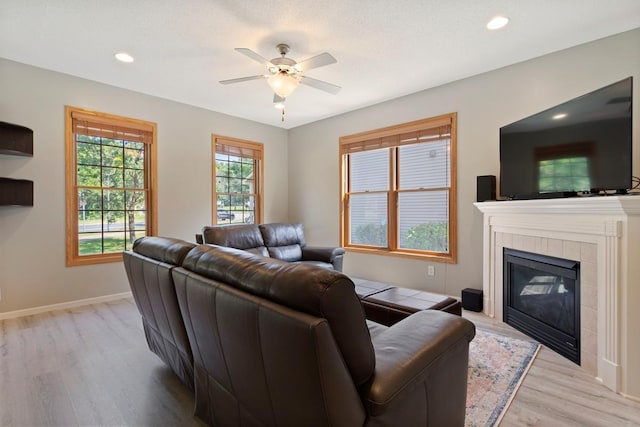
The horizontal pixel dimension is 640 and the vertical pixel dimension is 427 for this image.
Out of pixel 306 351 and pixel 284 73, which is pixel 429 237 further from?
pixel 306 351

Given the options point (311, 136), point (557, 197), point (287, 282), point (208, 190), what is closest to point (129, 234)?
point (208, 190)

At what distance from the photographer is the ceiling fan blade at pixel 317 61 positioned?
8.21ft

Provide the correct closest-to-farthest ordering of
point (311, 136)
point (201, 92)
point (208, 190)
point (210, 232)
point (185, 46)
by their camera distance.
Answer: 1. point (185, 46)
2. point (210, 232)
3. point (201, 92)
4. point (208, 190)
5. point (311, 136)

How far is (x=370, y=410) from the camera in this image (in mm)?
976

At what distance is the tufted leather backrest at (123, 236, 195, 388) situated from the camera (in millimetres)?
1696

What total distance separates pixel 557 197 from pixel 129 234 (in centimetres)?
482

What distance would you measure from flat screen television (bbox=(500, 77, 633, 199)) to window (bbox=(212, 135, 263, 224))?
393 cm

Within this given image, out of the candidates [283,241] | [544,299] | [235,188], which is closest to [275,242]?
[283,241]

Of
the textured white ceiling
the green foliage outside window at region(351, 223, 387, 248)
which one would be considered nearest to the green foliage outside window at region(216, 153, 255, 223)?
the textured white ceiling

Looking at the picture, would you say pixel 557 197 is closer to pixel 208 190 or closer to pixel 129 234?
pixel 208 190

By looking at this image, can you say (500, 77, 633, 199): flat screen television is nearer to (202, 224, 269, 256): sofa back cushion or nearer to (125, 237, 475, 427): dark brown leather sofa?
(125, 237, 475, 427): dark brown leather sofa

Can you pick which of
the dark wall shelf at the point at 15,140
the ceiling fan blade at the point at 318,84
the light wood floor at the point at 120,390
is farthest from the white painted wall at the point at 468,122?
the dark wall shelf at the point at 15,140

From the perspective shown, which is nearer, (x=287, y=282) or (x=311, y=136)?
(x=287, y=282)

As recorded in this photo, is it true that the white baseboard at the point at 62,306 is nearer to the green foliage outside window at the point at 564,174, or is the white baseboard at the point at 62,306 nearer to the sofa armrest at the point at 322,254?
the sofa armrest at the point at 322,254
